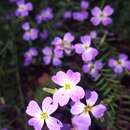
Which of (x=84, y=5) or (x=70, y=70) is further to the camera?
(x=84, y=5)

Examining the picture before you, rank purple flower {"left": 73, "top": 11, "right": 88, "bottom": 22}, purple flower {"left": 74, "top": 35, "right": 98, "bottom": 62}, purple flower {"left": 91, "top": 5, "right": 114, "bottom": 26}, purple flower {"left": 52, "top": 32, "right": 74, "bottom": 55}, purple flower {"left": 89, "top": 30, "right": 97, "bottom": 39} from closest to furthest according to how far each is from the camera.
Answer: purple flower {"left": 74, "top": 35, "right": 98, "bottom": 62} → purple flower {"left": 52, "top": 32, "right": 74, "bottom": 55} → purple flower {"left": 89, "top": 30, "right": 97, "bottom": 39} → purple flower {"left": 91, "top": 5, "right": 114, "bottom": 26} → purple flower {"left": 73, "top": 11, "right": 88, "bottom": 22}

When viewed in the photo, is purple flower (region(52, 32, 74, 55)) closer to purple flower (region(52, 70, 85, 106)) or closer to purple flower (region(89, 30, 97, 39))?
purple flower (region(89, 30, 97, 39))

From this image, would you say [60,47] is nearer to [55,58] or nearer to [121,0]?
[55,58]

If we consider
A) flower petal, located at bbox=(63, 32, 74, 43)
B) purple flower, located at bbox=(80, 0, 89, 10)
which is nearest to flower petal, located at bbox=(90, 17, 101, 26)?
purple flower, located at bbox=(80, 0, 89, 10)

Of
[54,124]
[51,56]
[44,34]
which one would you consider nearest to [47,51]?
[51,56]

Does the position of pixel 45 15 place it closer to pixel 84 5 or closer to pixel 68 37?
pixel 84 5

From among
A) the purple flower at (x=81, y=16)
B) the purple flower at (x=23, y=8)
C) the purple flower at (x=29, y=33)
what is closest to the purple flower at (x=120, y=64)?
the purple flower at (x=81, y=16)

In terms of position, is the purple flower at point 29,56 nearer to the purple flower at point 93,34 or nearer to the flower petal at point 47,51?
the flower petal at point 47,51
